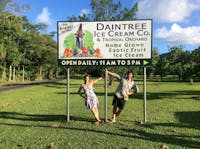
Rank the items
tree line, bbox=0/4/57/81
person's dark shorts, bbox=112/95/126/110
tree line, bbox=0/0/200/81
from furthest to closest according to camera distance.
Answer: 1. tree line, bbox=0/4/57/81
2. tree line, bbox=0/0/200/81
3. person's dark shorts, bbox=112/95/126/110

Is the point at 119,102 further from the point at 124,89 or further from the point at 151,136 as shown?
the point at 151,136

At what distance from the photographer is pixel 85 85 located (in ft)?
41.1

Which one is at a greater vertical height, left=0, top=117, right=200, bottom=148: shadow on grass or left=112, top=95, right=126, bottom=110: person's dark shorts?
left=112, top=95, right=126, bottom=110: person's dark shorts

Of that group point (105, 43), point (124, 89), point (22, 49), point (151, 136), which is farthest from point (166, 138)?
point (22, 49)

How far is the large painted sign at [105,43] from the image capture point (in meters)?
12.7

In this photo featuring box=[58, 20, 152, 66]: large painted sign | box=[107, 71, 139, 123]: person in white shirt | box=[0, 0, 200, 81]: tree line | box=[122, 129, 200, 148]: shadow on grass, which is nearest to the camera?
box=[122, 129, 200, 148]: shadow on grass

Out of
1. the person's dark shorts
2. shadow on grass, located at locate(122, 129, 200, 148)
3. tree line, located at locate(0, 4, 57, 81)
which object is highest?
tree line, located at locate(0, 4, 57, 81)

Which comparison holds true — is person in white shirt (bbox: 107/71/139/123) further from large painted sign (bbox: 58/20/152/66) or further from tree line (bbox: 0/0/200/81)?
tree line (bbox: 0/0/200/81)

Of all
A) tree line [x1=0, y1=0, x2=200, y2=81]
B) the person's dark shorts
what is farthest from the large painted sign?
tree line [x1=0, y1=0, x2=200, y2=81]

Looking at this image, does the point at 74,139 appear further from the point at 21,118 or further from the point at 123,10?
the point at 123,10

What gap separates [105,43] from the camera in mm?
12844

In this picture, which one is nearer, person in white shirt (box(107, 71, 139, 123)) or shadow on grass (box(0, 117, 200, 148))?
shadow on grass (box(0, 117, 200, 148))

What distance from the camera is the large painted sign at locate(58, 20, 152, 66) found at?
500 inches

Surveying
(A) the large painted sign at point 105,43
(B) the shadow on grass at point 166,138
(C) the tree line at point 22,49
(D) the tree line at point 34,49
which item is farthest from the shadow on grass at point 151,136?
(C) the tree line at point 22,49
